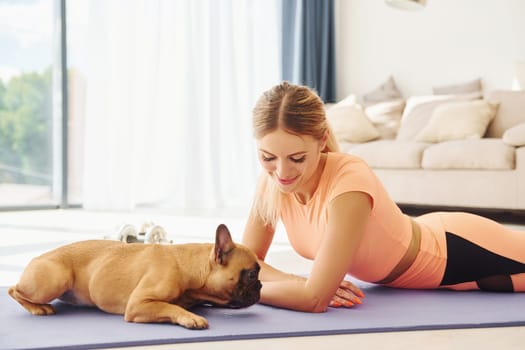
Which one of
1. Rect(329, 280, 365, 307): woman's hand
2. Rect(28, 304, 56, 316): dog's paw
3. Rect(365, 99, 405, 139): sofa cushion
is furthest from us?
Rect(365, 99, 405, 139): sofa cushion

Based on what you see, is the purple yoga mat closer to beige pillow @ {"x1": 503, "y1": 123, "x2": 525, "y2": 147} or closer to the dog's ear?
the dog's ear

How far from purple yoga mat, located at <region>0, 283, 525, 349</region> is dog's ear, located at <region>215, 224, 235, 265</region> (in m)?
0.18

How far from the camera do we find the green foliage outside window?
5605 millimetres

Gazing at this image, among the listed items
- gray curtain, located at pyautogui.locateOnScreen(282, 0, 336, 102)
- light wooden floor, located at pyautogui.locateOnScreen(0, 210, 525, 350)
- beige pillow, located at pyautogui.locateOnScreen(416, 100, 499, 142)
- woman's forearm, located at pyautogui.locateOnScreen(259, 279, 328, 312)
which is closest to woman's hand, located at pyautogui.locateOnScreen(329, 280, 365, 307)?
woman's forearm, located at pyautogui.locateOnScreen(259, 279, 328, 312)

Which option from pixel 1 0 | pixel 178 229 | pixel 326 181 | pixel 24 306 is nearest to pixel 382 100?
pixel 178 229

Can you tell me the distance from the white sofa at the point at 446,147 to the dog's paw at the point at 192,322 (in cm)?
328

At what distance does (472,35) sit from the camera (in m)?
5.93

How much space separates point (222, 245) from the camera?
5.53ft

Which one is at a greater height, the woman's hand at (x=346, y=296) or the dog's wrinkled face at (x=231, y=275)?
the dog's wrinkled face at (x=231, y=275)

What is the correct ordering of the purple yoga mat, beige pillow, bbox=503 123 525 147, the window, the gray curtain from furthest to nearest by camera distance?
1. the gray curtain
2. the window
3. beige pillow, bbox=503 123 525 147
4. the purple yoga mat

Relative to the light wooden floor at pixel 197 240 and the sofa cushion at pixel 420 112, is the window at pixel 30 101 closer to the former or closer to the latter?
the light wooden floor at pixel 197 240

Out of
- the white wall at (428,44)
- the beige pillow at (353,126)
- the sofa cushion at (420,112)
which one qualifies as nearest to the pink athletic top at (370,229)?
the sofa cushion at (420,112)

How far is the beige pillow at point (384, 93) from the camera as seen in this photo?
20.4ft

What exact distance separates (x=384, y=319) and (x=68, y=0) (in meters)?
4.66
